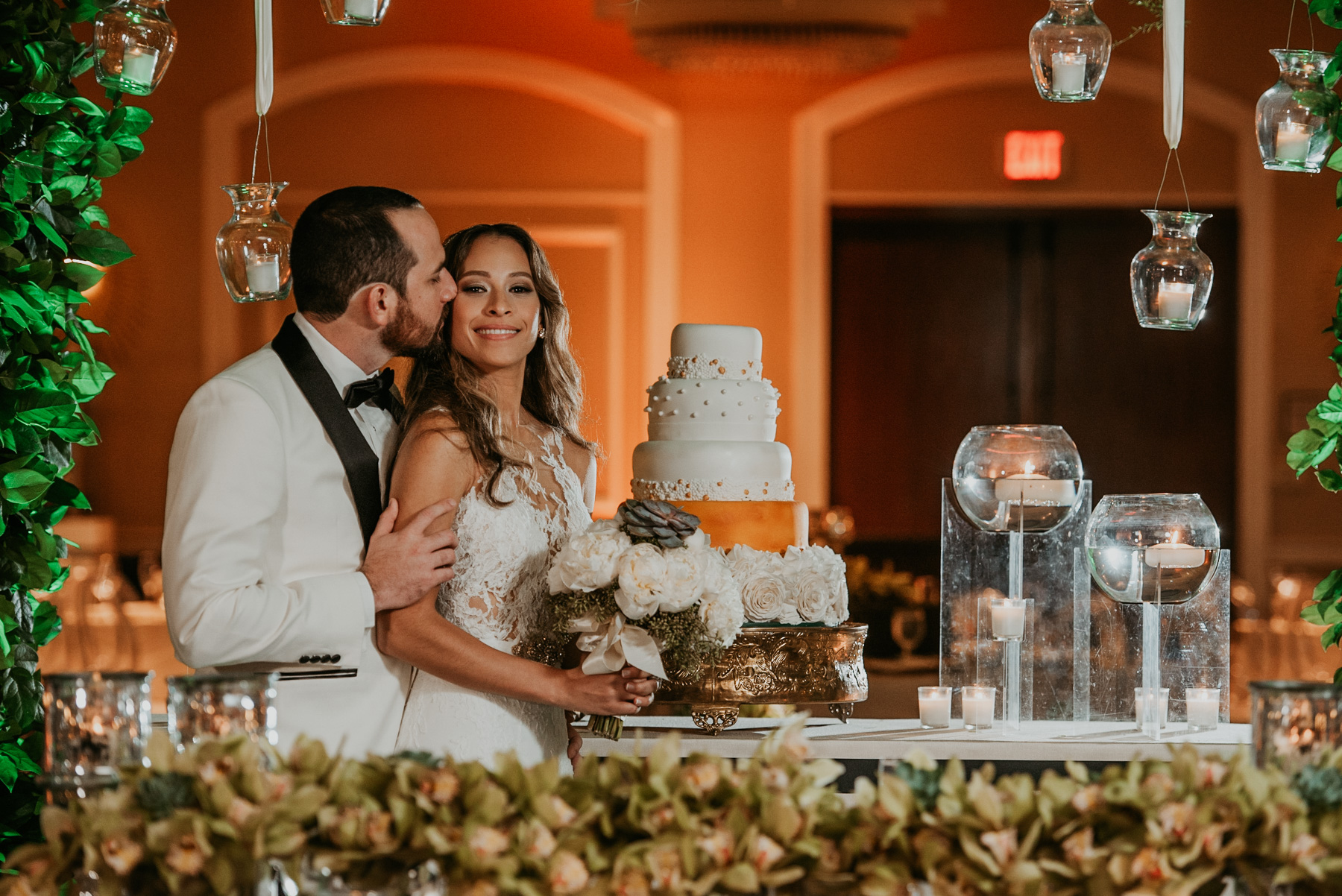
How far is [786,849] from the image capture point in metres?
1.57

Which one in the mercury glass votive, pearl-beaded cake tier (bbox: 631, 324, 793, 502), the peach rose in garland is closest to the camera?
the peach rose in garland

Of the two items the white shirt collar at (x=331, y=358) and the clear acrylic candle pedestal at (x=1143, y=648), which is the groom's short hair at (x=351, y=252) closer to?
the white shirt collar at (x=331, y=358)

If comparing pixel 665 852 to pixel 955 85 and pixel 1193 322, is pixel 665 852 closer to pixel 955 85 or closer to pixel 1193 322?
pixel 1193 322

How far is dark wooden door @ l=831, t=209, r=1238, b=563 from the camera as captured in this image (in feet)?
24.6

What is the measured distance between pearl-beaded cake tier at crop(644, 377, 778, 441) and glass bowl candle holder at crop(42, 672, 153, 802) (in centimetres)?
139

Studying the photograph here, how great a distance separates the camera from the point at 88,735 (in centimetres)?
168

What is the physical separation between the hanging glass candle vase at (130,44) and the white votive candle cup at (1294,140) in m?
1.98

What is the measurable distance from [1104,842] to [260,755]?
1037mm

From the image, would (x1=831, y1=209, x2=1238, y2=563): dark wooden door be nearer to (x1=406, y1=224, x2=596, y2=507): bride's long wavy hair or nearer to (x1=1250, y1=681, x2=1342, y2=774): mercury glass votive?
(x1=406, y1=224, x2=596, y2=507): bride's long wavy hair

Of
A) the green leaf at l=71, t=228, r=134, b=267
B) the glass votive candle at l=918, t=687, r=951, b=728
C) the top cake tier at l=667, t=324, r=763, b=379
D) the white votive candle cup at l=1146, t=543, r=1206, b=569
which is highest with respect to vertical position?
the green leaf at l=71, t=228, r=134, b=267

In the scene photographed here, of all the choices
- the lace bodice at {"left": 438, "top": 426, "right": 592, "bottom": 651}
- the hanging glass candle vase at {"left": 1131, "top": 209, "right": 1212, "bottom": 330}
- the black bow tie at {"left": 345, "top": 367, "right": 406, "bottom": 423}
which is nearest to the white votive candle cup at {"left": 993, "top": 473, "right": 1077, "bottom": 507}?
the hanging glass candle vase at {"left": 1131, "top": 209, "right": 1212, "bottom": 330}

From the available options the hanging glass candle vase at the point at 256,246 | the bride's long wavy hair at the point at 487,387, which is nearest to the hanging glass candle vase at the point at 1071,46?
the bride's long wavy hair at the point at 487,387

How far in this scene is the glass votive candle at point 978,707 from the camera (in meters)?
2.91

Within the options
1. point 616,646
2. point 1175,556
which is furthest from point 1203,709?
point 616,646
